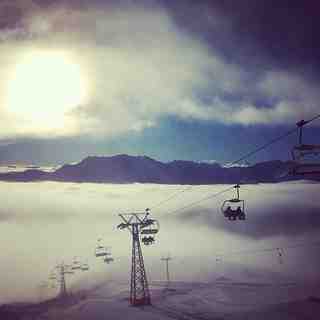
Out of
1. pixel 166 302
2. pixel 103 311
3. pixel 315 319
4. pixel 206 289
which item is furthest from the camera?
pixel 206 289

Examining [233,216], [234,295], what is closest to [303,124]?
[233,216]

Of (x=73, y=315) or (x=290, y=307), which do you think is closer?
(x=290, y=307)

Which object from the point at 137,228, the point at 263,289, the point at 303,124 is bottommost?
the point at 263,289

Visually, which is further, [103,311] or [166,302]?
[166,302]

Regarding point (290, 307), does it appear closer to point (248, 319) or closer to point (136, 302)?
point (248, 319)

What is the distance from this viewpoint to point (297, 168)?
33531 millimetres

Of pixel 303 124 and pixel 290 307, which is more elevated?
pixel 303 124

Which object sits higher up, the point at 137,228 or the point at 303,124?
the point at 303,124

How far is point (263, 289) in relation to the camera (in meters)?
186

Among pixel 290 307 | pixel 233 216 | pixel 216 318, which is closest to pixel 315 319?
pixel 290 307

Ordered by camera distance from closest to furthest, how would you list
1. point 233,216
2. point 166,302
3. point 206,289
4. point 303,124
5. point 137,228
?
point 303,124
point 233,216
point 137,228
point 166,302
point 206,289

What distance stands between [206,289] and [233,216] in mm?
138315

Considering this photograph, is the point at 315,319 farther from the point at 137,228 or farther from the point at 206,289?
the point at 206,289

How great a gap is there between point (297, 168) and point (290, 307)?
9325cm
